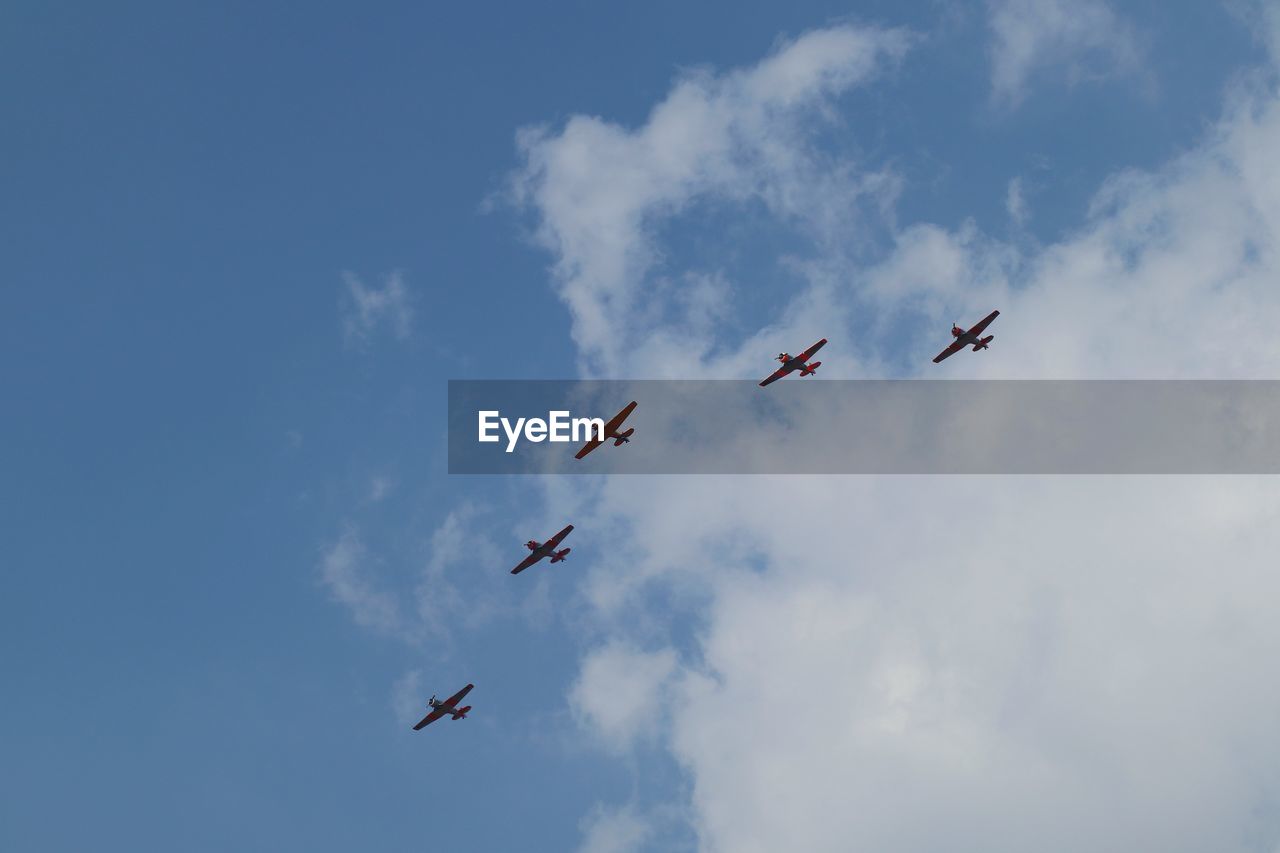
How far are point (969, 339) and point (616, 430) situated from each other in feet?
158

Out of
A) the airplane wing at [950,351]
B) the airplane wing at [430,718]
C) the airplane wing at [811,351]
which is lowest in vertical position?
the airplane wing at [430,718]

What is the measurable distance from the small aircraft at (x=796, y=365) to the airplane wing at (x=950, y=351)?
49.1 ft

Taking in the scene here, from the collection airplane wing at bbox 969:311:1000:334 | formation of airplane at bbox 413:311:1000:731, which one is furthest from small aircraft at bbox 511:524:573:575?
airplane wing at bbox 969:311:1000:334

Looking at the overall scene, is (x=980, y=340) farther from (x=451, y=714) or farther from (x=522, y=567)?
(x=451, y=714)

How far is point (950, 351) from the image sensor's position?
120438mm

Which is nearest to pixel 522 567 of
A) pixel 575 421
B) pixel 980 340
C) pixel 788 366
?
pixel 575 421

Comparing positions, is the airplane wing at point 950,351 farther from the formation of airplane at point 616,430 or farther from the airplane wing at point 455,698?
the airplane wing at point 455,698

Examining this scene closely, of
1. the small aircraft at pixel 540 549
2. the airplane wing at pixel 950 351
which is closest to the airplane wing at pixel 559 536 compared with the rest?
the small aircraft at pixel 540 549

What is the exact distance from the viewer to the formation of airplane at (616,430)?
112 meters

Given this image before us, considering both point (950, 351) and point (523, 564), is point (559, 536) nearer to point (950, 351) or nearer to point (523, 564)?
point (523, 564)

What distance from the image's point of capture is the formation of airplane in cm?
11156

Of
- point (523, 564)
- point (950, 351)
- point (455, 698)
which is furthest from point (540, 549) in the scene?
point (950, 351)

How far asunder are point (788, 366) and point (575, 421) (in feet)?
107

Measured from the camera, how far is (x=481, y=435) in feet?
329
